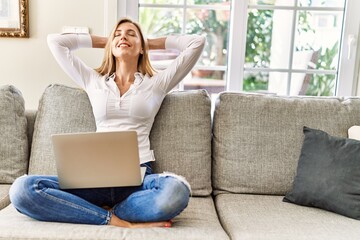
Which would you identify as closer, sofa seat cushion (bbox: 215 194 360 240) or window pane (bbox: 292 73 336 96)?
sofa seat cushion (bbox: 215 194 360 240)

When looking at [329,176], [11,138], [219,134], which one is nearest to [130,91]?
[219,134]

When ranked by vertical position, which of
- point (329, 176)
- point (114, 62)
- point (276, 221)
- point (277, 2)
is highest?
point (277, 2)

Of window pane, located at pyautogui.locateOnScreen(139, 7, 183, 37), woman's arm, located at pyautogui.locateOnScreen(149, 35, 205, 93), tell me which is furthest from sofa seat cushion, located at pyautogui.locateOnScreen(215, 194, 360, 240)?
window pane, located at pyautogui.locateOnScreen(139, 7, 183, 37)

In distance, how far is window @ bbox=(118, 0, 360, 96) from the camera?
98.3 inches

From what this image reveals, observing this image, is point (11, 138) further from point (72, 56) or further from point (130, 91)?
point (130, 91)

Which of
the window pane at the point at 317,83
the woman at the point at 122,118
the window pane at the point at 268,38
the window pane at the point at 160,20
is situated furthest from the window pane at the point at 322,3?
the woman at the point at 122,118

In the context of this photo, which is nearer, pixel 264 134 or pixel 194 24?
pixel 264 134

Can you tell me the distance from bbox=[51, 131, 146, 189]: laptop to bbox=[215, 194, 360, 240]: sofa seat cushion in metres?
0.42

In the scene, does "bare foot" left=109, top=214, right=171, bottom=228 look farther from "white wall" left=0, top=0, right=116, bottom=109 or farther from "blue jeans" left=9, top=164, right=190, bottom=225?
"white wall" left=0, top=0, right=116, bottom=109

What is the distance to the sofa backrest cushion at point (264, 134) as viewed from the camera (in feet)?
6.06

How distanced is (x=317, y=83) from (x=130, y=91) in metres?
1.40

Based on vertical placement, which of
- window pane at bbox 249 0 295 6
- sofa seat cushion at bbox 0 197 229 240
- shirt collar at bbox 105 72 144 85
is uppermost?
window pane at bbox 249 0 295 6

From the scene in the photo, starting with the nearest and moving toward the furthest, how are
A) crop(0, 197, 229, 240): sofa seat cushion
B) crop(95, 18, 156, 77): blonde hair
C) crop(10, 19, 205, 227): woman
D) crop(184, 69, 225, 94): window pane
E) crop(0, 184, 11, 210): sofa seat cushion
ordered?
crop(0, 197, 229, 240): sofa seat cushion < crop(10, 19, 205, 227): woman < crop(0, 184, 11, 210): sofa seat cushion < crop(95, 18, 156, 77): blonde hair < crop(184, 69, 225, 94): window pane

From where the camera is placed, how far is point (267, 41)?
2.56 m
